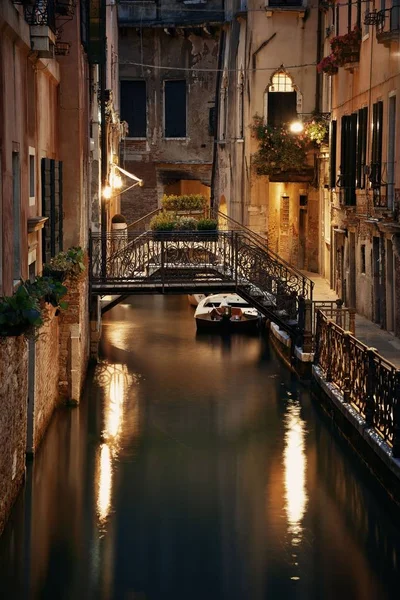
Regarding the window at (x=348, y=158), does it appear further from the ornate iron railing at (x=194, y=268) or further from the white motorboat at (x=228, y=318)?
the white motorboat at (x=228, y=318)

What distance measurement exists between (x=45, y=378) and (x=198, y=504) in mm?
3722

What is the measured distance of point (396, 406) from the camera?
44.9 ft

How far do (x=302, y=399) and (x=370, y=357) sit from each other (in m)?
5.56

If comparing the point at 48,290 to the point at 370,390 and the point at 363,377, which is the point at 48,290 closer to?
the point at 370,390

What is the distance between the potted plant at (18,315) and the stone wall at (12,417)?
5.9 inches

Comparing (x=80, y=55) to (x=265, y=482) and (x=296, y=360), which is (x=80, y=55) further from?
(x=265, y=482)

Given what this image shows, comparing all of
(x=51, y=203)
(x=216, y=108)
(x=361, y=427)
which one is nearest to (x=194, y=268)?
(x=51, y=203)

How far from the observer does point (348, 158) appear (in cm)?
2612

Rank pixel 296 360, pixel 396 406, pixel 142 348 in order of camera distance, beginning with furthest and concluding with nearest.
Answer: pixel 142 348 < pixel 296 360 < pixel 396 406

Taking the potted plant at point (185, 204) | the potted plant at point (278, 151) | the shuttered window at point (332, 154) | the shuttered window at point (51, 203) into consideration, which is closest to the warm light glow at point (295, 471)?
the shuttered window at point (51, 203)

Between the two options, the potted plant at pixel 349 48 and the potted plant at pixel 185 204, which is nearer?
the potted plant at pixel 349 48

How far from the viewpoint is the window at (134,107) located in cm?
4034

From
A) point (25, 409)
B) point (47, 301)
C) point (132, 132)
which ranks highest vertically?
point (132, 132)

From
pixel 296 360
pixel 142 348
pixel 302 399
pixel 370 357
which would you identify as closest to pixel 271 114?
pixel 142 348
